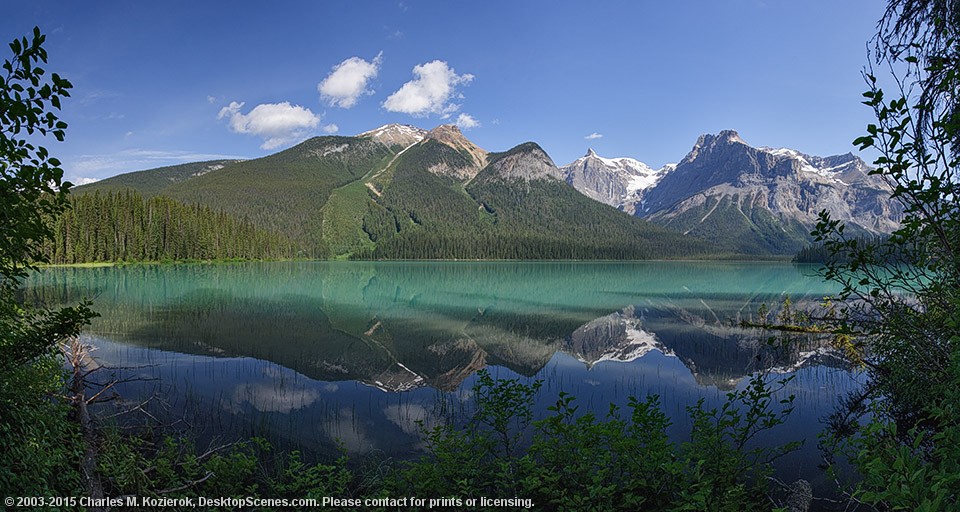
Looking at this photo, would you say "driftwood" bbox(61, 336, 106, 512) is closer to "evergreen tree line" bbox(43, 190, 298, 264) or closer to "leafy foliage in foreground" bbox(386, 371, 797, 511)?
"leafy foliage in foreground" bbox(386, 371, 797, 511)

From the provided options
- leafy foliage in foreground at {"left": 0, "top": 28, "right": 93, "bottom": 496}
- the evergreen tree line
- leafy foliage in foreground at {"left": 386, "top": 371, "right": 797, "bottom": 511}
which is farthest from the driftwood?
the evergreen tree line

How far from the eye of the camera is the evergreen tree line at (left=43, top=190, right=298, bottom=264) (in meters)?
86.4

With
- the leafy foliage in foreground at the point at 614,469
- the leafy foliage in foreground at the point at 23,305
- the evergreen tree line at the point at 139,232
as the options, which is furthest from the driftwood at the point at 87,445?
the evergreen tree line at the point at 139,232

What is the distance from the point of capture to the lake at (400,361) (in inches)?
545

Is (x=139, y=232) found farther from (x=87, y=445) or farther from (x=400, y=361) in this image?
(x=87, y=445)

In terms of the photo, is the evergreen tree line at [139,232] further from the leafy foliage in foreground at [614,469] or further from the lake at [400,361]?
the leafy foliage in foreground at [614,469]

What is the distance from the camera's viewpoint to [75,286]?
1898 inches

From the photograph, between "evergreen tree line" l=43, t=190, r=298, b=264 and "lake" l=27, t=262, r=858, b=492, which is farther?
"evergreen tree line" l=43, t=190, r=298, b=264

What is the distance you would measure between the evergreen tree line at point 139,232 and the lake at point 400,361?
2203 inches

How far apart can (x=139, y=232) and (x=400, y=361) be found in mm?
103375

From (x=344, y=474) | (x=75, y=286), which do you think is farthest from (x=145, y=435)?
(x=75, y=286)

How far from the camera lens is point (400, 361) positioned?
21.8 meters

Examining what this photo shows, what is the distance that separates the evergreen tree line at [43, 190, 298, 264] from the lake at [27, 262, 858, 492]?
55948mm

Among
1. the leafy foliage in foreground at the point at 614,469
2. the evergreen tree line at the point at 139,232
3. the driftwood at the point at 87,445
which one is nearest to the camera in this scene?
the driftwood at the point at 87,445
